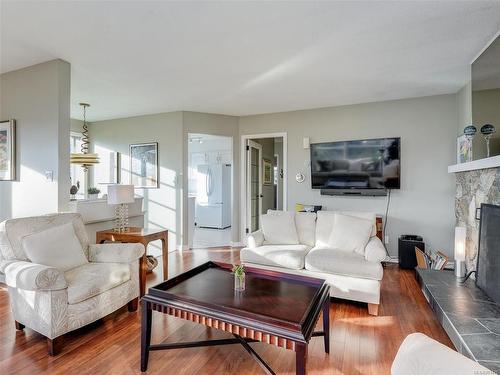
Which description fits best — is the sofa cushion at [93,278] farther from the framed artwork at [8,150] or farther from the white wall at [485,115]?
the white wall at [485,115]

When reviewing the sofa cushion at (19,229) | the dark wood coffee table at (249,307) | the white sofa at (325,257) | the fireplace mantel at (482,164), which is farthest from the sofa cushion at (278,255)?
the sofa cushion at (19,229)

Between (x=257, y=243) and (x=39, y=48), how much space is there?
3.11 meters

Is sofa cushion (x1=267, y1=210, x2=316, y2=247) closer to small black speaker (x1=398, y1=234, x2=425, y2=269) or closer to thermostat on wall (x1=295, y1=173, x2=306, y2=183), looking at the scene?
thermostat on wall (x1=295, y1=173, x2=306, y2=183)

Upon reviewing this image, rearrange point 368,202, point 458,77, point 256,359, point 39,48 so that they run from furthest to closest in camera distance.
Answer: point 368,202 < point 458,77 < point 39,48 < point 256,359

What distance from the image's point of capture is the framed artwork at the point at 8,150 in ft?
10.3

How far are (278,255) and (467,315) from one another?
1.66 m

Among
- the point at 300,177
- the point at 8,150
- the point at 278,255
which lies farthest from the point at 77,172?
the point at 278,255

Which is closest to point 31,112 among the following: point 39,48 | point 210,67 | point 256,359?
point 39,48

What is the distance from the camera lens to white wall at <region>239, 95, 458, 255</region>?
3984 mm

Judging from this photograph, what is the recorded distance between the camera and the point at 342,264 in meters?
2.66

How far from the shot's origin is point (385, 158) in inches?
164

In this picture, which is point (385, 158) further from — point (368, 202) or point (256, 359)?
point (256, 359)

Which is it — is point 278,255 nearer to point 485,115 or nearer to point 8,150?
point 485,115

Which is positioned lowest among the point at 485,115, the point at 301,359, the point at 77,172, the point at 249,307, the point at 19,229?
the point at 301,359
